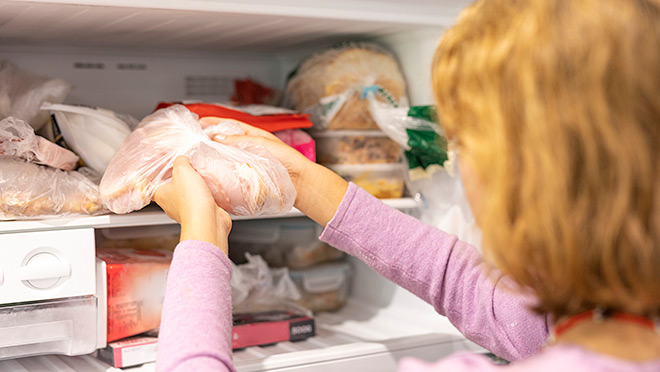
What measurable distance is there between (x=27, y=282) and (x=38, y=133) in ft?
0.96

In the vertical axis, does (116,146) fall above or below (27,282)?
above

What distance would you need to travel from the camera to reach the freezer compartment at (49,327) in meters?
0.93

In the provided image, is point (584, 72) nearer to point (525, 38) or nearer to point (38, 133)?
point (525, 38)

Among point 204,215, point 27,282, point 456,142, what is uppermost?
point 456,142

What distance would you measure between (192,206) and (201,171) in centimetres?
9

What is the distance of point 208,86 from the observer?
58.7 inches

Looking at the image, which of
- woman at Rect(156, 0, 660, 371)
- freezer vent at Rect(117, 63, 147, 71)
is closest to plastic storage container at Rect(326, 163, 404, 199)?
freezer vent at Rect(117, 63, 147, 71)

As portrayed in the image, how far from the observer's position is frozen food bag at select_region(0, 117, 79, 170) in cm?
97

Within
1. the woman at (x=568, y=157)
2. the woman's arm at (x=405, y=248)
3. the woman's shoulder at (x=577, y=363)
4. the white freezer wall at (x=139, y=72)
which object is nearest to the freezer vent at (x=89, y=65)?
the white freezer wall at (x=139, y=72)

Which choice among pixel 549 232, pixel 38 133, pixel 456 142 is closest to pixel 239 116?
pixel 38 133

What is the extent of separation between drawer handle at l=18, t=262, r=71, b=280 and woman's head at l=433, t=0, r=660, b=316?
0.64 metres

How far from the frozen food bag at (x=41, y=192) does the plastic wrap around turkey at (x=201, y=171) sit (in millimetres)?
62

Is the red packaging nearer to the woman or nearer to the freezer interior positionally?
the freezer interior

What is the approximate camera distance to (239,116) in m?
1.14
